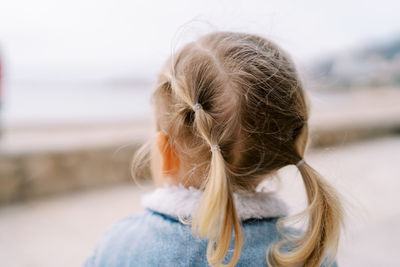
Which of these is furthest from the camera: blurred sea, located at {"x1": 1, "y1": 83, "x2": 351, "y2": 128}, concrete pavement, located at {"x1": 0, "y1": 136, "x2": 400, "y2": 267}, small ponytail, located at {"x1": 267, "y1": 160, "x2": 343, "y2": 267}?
blurred sea, located at {"x1": 1, "y1": 83, "x2": 351, "y2": 128}

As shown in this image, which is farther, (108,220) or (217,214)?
(108,220)

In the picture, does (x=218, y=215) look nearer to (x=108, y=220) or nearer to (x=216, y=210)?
(x=216, y=210)

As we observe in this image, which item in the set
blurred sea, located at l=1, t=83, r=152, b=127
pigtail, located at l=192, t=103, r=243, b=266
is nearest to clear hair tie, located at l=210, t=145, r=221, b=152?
pigtail, located at l=192, t=103, r=243, b=266

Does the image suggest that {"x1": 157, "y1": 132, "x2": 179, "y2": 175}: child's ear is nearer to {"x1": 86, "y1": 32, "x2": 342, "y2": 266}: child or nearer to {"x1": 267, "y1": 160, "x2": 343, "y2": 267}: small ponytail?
{"x1": 86, "y1": 32, "x2": 342, "y2": 266}: child

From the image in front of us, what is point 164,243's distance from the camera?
2.28 ft

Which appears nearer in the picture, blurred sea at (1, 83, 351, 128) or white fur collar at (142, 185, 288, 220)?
white fur collar at (142, 185, 288, 220)

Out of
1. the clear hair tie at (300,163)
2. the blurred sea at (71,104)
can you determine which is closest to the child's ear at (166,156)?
the clear hair tie at (300,163)

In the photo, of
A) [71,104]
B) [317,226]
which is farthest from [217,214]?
[71,104]

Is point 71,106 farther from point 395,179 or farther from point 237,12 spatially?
point 237,12

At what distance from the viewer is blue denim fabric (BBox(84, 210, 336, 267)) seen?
0.69m

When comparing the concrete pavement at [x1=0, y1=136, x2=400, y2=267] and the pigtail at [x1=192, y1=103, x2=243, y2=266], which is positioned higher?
the pigtail at [x1=192, y1=103, x2=243, y2=266]

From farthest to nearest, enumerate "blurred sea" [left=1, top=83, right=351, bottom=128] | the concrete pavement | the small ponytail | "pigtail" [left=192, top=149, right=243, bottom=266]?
1. "blurred sea" [left=1, top=83, right=351, bottom=128]
2. the concrete pavement
3. the small ponytail
4. "pigtail" [left=192, top=149, right=243, bottom=266]

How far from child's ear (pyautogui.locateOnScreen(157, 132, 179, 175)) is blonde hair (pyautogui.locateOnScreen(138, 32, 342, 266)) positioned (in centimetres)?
1

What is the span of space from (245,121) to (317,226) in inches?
9.6
